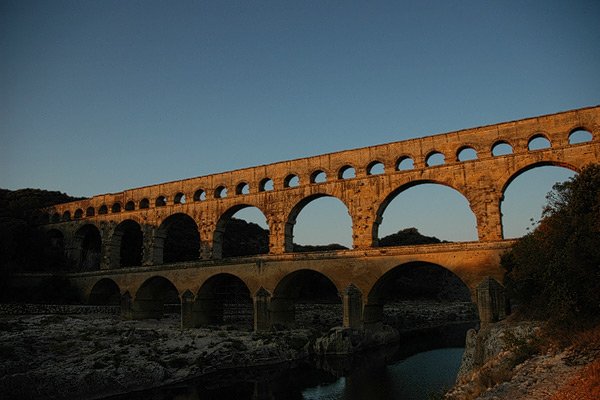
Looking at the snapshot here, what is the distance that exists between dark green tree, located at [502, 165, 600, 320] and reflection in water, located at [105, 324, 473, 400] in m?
5.42

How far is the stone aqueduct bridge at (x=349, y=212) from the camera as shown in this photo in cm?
2261

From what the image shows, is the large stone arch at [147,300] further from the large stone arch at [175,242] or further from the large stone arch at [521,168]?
the large stone arch at [521,168]

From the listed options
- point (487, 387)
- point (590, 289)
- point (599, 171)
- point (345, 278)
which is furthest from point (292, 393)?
point (599, 171)

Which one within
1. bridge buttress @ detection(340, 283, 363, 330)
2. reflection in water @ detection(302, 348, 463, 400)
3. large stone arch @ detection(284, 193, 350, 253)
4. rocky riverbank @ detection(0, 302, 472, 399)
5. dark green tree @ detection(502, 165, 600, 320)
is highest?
large stone arch @ detection(284, 193, 350, 253)

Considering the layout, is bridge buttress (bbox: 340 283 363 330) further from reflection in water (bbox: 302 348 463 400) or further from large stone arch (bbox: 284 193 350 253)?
large stone arch (bbox: 284 193 350 253)

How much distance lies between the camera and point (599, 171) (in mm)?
12438

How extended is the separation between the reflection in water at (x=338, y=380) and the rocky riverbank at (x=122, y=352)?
2.45ft

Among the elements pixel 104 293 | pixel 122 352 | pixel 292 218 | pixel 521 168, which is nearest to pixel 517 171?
pixel 521 168

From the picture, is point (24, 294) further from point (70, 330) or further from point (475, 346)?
point (475, 346)

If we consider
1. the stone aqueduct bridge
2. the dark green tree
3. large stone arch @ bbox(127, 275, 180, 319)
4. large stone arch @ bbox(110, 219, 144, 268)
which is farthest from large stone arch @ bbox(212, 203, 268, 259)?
the dark green tree


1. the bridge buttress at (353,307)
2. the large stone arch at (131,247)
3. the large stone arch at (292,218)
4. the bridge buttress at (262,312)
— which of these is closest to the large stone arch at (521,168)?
the bridge buttress at (353,307)

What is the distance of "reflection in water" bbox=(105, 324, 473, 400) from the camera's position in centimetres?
1747

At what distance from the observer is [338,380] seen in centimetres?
1973

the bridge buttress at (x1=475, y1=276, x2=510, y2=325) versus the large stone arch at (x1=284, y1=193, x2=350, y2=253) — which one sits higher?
the large stone arch at (x1=284, y1=193, x2=350, y2=253)
